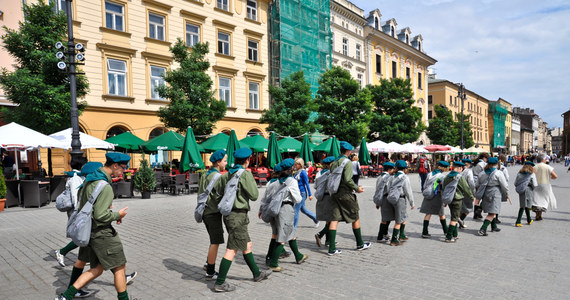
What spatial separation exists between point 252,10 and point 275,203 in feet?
81.9

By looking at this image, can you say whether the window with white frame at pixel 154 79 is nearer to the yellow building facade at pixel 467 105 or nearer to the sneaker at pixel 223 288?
the sneaker at pixel 223 288

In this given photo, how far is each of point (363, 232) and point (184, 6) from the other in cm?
2011

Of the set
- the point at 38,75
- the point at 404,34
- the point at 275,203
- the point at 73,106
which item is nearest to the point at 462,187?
the point at 275,203

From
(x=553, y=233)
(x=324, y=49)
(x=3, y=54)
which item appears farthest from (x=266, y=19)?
(x=553, y=233)

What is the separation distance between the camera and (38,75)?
42.8 feet

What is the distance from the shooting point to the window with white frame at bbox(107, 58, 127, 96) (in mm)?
19266

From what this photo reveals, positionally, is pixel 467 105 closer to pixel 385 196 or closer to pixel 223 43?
pixel 223 43

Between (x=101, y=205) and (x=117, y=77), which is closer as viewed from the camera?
(x=101, y=205)

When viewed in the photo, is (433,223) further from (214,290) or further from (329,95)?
(329,95)

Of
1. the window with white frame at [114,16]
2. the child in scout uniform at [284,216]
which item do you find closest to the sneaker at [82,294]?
the child in scout uniform at [284,216]

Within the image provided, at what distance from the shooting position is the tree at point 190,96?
57.0 feet

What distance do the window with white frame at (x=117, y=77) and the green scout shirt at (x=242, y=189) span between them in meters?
17.7

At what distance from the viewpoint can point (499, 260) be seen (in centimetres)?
540

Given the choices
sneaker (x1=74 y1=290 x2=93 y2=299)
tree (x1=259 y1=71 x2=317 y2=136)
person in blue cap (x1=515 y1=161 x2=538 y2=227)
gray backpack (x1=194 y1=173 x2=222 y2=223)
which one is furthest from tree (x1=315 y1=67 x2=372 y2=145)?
sneaker (x1=74 y1=290 x2=93 y2=299)
